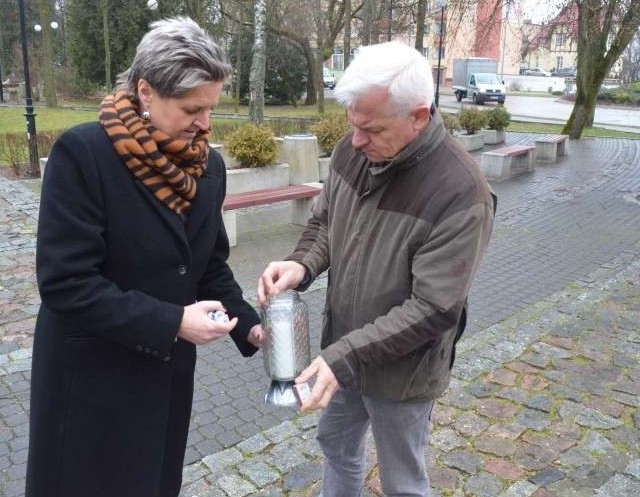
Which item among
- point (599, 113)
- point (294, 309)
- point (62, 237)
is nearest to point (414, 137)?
point (294, 309)

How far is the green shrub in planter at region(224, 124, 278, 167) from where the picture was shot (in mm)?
8781

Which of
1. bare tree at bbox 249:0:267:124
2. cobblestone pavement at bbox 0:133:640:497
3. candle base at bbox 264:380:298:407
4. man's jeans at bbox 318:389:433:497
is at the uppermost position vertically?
bare tree at bbox 249:0:267:124

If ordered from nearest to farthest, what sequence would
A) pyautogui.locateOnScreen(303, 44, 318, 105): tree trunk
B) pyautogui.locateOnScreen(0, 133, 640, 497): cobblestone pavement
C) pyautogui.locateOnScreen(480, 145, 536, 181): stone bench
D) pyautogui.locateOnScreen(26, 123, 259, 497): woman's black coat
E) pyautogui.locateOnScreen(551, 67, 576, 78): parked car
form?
pyautogui.locateOnScreen(26, 123, 259, 497): woman's black coat, pyautogui.locateOnScreen(0, 133, 640, 497): cobblestone pavement, pyautogui.locateOnScreen(480, 145, 536, 181): stone bench, pyautogui.locateOnScreen(303, 44, 318, 105): tree trunk, pyautogui.locateOnScreen(551, 67, 576, 78): parked car

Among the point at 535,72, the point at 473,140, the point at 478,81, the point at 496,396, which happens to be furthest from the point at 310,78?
the point at 535,72

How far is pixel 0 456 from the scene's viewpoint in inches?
124

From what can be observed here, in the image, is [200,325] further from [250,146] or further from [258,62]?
[258,62]

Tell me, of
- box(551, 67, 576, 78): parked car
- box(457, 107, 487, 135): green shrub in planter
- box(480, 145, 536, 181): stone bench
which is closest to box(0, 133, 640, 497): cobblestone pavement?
box(480, 145, 536, 181): stone bench

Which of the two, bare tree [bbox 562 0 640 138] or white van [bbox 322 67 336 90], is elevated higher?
white van [bbox 322 67 336 90]

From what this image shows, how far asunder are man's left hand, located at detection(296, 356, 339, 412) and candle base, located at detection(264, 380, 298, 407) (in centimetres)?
15

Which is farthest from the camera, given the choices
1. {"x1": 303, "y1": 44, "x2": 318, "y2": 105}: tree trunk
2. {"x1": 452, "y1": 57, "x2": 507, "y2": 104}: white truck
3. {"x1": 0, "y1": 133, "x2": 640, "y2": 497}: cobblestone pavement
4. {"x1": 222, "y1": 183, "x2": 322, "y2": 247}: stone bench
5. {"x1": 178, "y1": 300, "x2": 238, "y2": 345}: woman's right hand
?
{"x1": 452, "y1": 57, "x2": 507, "y2": 104}: white truck

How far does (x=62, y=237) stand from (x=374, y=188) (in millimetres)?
911

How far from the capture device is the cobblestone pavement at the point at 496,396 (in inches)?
121

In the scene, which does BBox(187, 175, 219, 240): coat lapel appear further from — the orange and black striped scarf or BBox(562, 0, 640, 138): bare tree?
BBox(562, 0, 640, 138): bare tree

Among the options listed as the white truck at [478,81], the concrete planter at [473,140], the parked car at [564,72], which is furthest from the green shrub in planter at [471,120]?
the parked car at [564,72]
